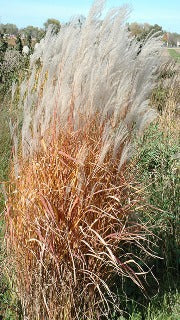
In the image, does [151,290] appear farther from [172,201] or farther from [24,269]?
[24,269]

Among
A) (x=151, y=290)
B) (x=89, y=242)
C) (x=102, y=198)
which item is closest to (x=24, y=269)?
(x=89, y=242)

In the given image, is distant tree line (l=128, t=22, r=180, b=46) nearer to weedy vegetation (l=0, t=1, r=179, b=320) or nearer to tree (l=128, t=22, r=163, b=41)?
tree (l=128, t=22, r=163, b=41)

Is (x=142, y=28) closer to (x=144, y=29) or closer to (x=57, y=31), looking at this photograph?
(x=144, y=29)

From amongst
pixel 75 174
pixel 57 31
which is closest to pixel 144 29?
pixel 57 31

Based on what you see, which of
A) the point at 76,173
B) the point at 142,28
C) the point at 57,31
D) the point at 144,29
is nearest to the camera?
the point at 76,173

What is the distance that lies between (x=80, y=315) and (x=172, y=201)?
1488 millimetres

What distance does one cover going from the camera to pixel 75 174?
2674 millimetres

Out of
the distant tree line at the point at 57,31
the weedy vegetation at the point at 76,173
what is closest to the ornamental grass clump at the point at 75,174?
the weedy vegetation at the point at 76,173

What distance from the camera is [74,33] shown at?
2826 mm

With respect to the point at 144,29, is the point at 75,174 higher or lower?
lower

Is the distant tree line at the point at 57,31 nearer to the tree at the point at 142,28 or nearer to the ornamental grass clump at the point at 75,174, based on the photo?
the tree at the point at 142,28

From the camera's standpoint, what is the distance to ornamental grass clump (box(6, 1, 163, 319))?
8.70 feet

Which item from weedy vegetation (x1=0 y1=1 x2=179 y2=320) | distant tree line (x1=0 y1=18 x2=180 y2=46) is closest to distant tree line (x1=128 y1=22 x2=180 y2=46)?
distant tree line (x1=0 y1=18 x2=180 y2=46)

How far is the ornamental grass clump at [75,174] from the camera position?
104 inches
